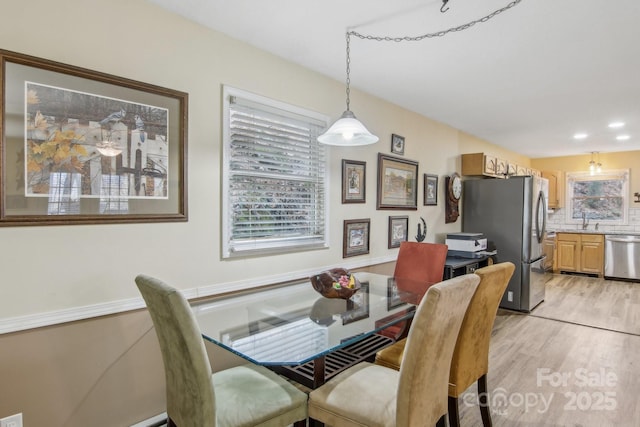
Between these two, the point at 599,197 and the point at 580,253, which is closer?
the point at 580,253

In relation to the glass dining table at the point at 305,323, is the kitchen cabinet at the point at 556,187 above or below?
above

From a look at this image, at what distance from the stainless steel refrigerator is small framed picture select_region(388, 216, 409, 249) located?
1.59 meters

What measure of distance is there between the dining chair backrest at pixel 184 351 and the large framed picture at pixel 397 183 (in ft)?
7.97

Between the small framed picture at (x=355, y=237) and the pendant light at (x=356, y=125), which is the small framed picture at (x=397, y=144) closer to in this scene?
the small framed picture at (x=355, y=237)

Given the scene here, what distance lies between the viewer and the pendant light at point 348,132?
2023mm

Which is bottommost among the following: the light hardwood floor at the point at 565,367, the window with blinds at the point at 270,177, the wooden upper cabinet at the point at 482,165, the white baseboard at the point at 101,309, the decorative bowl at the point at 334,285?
the light hardwood floor at the point at 565,367

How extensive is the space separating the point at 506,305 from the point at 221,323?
4.03 m

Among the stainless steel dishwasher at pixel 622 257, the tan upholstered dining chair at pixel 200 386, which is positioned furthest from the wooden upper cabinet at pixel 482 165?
the tan upholstered dining chair at pixel 200 386

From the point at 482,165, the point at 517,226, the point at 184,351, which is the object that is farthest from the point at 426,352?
the point at 482,165

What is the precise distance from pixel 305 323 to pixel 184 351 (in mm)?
649

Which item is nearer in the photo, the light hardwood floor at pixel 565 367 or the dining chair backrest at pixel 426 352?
the dining chair backrest at pixel 426 352

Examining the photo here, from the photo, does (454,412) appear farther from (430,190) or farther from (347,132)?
(430,190)

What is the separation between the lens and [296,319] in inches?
71.1

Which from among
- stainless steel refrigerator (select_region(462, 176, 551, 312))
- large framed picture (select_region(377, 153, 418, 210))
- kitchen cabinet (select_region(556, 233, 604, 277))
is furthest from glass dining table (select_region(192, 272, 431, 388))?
kitchen cabinet (select_region(556, 233, 604, 277))
